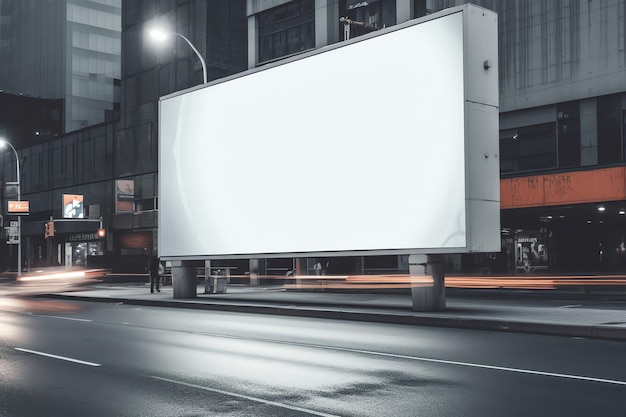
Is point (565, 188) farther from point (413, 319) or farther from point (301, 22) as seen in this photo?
point (301, 22)

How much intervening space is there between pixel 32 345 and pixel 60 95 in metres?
85.0

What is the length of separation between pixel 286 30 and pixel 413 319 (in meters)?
29.8

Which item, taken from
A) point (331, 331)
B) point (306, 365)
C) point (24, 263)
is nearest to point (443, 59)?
point (331, 331)

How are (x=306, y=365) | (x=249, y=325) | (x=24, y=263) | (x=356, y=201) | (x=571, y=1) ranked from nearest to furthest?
(x=306, y=365) < (x=249, y=325) < (x=356, y=201) < (x=571, y=1) < (x=24, y=263)

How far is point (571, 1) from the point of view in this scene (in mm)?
32312

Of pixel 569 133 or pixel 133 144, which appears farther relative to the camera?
pixel 133 144

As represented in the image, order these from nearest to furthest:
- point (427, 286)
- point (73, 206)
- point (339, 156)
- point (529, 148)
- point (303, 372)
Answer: point (303, 372) → point (427, 286) → point (339, 156) → point (529, 148) → point (73, 206)

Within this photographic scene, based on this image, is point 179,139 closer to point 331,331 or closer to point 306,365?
point 331,331

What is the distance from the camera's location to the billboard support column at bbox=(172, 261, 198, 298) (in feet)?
89.2

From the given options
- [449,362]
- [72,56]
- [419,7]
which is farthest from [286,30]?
[72,56]

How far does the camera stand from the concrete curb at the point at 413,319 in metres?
14.3

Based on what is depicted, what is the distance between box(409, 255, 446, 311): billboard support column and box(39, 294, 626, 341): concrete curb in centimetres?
74

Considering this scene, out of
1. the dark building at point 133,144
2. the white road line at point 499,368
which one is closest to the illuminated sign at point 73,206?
the dark building at point 133,144

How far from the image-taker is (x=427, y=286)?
1912cm
